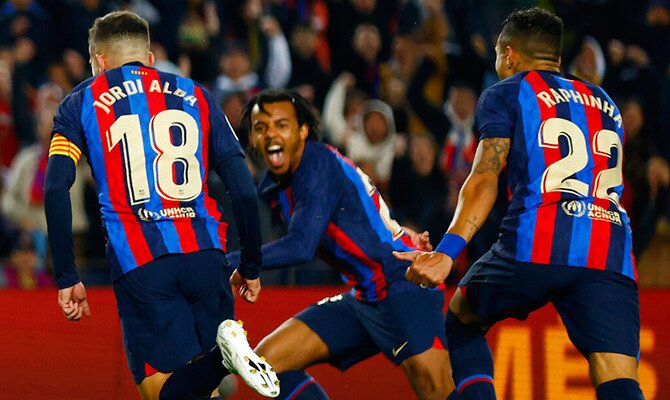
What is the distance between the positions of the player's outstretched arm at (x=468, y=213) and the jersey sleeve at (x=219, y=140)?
1.03 m

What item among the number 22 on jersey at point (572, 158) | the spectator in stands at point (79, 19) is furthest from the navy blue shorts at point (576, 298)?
the spectator in stands at point (79, 19)

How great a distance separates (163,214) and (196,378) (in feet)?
2.37

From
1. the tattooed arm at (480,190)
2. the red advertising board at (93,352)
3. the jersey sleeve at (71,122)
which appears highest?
the jersey sleeve at (71,122)

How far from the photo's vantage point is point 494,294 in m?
4.93

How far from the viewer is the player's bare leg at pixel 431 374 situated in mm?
5438

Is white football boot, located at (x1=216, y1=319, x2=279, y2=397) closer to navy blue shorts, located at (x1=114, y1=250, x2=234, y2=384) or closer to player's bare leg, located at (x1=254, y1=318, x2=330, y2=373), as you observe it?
navy blue shorts, located at (x1=114, y1=250, x2=234, y2=384)

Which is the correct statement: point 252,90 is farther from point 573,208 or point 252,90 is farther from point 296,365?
point 573,208

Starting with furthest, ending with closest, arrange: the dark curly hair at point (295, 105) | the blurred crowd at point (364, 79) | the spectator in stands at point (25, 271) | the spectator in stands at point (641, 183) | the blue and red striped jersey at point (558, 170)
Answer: the spectator in stands at point (25, 271), the blurred crowd at point (364, 79), the spectator in stands at point (641, 183), the dark curly hair at point (295, 105), the blue and red striped jersey at point (558, 170)

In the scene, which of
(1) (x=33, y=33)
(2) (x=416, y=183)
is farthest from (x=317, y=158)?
(1) (x=33, y=33)

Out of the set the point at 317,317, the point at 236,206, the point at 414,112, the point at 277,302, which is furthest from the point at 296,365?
the point at 414,112

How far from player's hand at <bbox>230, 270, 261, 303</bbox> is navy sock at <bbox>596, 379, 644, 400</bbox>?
5.14 ft

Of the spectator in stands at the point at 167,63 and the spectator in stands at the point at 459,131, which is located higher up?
the spectator in stands at the point at 167,63

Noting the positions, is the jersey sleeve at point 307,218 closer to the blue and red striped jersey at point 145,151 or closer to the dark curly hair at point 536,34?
the blue and red striped jersey at point 145,151

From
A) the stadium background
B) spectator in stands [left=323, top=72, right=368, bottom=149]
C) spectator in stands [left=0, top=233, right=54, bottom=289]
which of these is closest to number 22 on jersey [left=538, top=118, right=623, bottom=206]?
the stadium background
